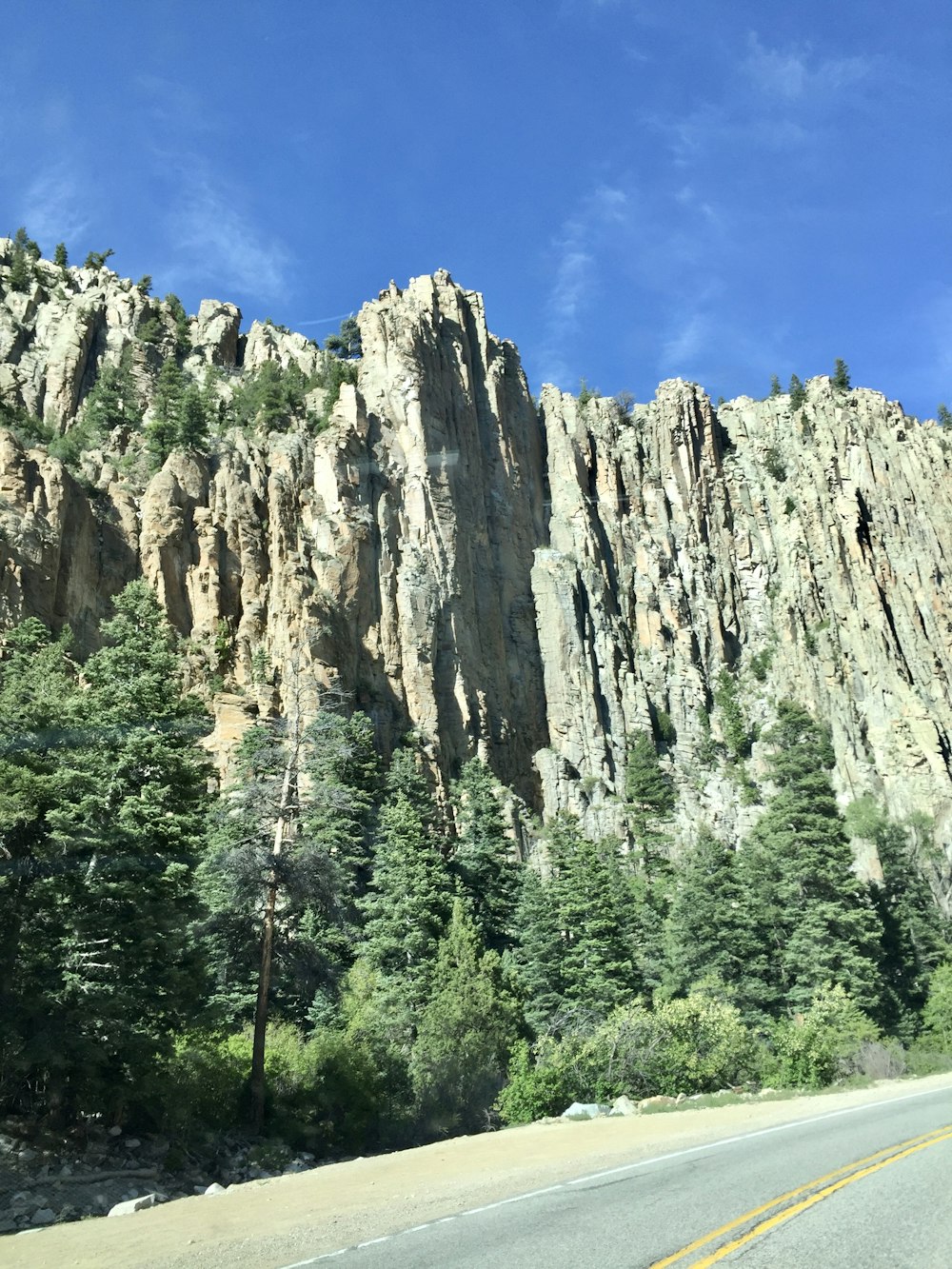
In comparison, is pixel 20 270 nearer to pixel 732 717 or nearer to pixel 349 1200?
pixel 732 717

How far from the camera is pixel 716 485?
320ft

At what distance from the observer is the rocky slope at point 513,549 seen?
163 feet

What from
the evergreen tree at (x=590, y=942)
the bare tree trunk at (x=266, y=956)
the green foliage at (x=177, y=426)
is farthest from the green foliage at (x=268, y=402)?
the bare tree trunk at (x=266, y=956)

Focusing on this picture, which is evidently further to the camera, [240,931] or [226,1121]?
[240,931]

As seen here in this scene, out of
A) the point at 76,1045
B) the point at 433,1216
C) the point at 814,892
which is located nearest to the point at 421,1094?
the point at 76,1045

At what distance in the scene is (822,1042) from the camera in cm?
2750

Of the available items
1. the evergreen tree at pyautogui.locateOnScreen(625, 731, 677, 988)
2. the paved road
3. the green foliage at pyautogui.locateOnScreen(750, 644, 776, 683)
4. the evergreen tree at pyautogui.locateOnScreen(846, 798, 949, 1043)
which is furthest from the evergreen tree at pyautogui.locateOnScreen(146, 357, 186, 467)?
the green foliage at pyautogui.locateOnScreen(750, 644, 776, 683)

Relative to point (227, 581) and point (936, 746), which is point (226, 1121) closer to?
point (227, 581)

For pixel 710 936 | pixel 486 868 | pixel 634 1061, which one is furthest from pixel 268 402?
pixel 634 1061

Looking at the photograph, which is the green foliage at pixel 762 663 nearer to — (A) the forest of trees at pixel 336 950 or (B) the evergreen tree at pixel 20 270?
(A) the forest of trees at pixel 336 950

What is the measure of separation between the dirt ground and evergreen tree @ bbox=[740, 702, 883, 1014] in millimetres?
19584

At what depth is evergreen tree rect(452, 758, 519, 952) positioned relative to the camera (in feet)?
135

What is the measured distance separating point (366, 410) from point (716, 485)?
4483cm

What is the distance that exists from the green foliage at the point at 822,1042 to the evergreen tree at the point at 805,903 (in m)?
3.61
